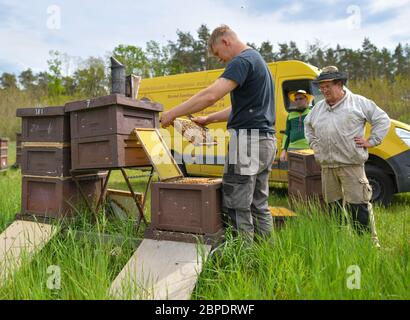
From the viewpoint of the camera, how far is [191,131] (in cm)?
339

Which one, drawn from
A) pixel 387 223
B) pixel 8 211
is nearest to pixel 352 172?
pixel 387 223

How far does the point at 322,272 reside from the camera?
234cm

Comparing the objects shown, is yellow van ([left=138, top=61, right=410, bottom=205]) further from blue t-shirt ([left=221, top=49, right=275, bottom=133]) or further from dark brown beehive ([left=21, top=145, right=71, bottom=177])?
dark brown beehive ([left=21, top=145, right=71, bottom=177])

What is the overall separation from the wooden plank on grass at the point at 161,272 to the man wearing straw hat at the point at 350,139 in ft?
5.69

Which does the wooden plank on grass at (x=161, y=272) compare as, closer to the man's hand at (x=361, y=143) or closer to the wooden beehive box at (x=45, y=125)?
the wooden beehive box at (x=45, y=125)

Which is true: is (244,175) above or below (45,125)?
Answer: below

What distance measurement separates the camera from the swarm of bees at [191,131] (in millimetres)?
3283

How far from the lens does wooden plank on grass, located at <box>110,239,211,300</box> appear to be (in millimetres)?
2262

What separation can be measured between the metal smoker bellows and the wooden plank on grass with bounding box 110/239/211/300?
1.67 m

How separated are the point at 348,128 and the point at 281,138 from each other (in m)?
3.02

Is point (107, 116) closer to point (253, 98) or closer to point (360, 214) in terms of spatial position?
point (253, 98)

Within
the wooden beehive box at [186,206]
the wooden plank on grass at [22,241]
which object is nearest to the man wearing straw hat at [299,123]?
the wooden beehive box at [186,206]

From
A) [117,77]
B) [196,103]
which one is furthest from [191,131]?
[117,77]

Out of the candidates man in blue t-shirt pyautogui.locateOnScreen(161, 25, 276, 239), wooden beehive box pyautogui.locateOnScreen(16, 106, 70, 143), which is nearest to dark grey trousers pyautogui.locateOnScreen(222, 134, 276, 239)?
man in blue t-shirt pyautogui.locateOnScreen(161, 25, 276, 239)
